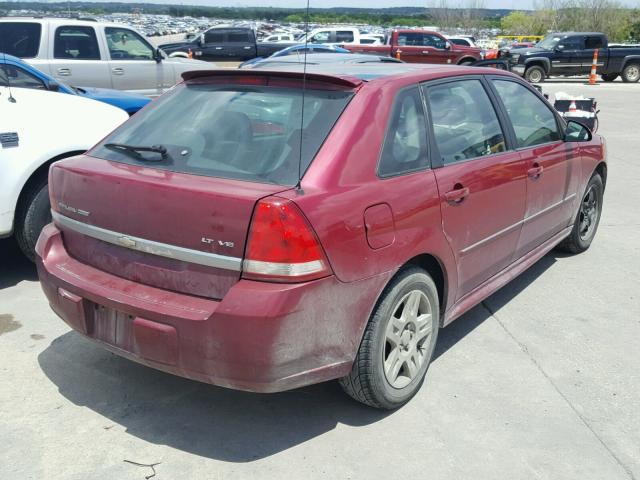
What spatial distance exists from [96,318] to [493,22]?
9704 cm

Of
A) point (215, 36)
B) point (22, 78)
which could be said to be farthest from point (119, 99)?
point (215, 36)

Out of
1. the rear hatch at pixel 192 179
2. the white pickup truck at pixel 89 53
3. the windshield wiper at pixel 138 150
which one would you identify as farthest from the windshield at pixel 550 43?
the windshield wiper at pixel 138 150

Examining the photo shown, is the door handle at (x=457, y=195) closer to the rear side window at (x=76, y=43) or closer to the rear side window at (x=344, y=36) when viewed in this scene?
the rear side window at (x=76, y=43)

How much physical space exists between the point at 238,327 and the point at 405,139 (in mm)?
1304

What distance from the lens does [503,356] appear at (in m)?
3.91

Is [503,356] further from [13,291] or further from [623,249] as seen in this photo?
[13,291]

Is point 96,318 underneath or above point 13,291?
above

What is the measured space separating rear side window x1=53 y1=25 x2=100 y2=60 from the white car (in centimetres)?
613

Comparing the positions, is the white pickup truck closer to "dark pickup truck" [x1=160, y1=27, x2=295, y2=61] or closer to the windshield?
"dark pickup truck" [x1=160, y1=27, x2=295, y2=61]

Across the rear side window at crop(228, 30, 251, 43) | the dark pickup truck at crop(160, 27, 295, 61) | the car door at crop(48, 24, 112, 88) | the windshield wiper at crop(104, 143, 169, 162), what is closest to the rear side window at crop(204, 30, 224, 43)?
the dark pickup truck at crop(160, 27, 295, 61)

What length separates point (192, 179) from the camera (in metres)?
2.88

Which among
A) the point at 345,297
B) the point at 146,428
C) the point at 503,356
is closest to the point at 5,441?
the point at 146,428

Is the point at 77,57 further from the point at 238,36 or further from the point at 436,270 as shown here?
the point at 238,36

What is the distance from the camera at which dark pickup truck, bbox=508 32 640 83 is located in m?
24.1
